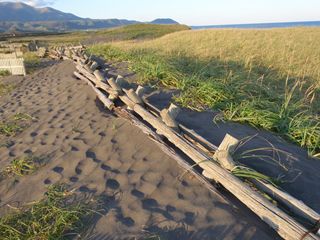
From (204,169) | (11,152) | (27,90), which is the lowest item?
(27,90)

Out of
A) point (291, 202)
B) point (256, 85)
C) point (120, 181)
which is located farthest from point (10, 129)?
point (291, 202)

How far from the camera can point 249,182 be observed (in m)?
3.20

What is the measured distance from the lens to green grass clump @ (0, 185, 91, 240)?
2.87 m

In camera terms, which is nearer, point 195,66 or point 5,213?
point 5,213

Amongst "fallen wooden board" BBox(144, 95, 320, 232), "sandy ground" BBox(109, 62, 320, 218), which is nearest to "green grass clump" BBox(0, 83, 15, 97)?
"sandy ground" BBox(109, 62, 320, 218)

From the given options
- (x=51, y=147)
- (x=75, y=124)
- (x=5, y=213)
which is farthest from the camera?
(x=75, y=124)

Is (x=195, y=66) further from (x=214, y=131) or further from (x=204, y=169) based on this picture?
(x=204, y=169)

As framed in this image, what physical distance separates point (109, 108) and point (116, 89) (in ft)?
1.17

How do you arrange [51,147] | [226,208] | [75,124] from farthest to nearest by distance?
[75,124] → [51,147] → [226,208]

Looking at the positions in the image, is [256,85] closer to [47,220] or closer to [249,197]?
[249,197]

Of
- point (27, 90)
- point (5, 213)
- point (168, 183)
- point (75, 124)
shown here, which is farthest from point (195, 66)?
point (5, 213)

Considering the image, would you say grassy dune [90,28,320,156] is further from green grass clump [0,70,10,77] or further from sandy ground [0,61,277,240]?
green grass clump [0,70,10,77]

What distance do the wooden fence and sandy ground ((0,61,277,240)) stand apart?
6681 millimetres

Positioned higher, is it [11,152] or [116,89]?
[116,89]
